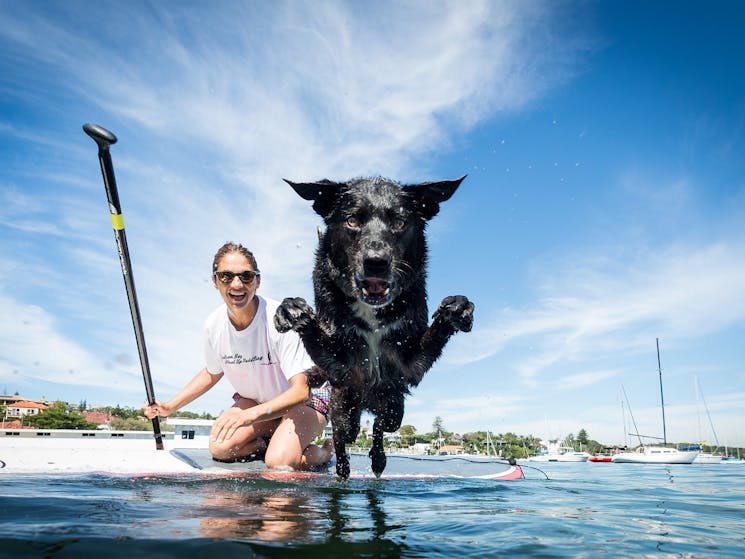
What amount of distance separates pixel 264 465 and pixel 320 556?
4572 mm

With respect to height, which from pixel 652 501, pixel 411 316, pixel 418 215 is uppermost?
pixel 418 215

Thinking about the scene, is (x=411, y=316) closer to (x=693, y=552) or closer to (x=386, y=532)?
(x=386, y=532)

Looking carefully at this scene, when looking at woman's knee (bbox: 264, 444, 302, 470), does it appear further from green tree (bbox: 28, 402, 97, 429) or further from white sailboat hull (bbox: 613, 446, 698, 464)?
green tree (bbox: 28, 402, 97, 429)

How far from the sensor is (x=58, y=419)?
75.9 m

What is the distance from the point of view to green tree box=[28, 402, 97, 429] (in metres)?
75.1

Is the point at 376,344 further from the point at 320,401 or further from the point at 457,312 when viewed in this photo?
the point at 320,401

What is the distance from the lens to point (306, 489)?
4.49 meters

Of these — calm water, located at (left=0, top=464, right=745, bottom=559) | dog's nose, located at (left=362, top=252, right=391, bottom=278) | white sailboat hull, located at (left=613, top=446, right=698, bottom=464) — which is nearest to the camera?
calm water, located at (left=0, top=464, right=745, bottom=559)

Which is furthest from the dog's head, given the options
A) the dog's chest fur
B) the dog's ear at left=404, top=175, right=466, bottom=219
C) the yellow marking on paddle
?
the yellow marking on paddle

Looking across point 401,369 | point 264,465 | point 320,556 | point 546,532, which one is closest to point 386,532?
point 320,556

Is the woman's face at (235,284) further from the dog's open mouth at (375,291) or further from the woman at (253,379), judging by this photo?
the dog's open mouth at (375,291)

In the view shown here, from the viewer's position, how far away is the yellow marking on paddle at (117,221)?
694 centimetres

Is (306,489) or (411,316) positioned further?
(411,316)

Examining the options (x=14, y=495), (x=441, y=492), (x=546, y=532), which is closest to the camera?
(x=546, y=532)
